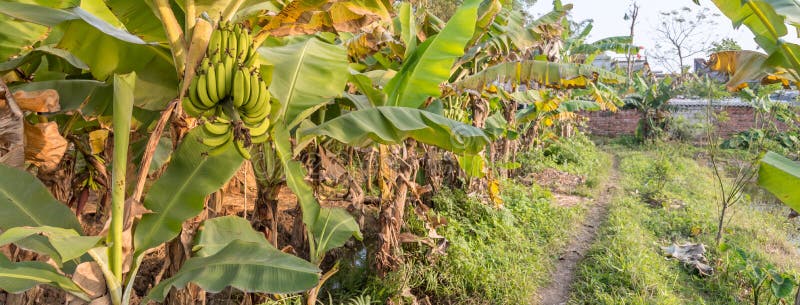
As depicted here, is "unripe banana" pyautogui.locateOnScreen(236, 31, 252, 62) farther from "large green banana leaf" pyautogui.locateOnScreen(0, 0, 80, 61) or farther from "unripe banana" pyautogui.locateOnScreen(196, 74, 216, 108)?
"large green banana leaf" pyautogui.locateOnScreen(0, 0, 80, 61)

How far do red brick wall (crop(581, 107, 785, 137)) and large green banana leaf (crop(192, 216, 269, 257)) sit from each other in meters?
16.7

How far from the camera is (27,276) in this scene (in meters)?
1.73

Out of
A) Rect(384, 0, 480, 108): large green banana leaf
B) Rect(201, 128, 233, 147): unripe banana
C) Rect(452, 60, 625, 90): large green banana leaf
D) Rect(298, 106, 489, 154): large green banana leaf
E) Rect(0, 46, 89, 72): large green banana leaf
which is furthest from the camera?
Rect(452, 60, 625, 90): large green banana leaf

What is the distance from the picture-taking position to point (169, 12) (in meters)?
1.94

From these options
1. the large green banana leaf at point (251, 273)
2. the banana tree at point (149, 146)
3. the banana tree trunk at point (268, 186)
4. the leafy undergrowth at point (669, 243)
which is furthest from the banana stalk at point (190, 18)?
the leafy undergrowth at point (669, 243)

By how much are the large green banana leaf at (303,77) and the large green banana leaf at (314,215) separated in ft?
0.46

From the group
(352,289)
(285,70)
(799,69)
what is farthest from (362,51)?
(799,69)

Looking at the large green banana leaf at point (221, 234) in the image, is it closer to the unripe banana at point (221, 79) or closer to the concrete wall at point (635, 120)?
the unripe banana at point (221, 79)

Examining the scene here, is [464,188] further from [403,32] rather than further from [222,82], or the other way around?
[222,82]

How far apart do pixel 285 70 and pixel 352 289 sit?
230cm

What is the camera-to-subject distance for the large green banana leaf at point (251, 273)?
189 centimetres

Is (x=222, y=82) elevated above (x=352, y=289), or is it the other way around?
(x=222, y=82)

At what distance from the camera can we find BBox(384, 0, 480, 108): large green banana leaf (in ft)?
11.2

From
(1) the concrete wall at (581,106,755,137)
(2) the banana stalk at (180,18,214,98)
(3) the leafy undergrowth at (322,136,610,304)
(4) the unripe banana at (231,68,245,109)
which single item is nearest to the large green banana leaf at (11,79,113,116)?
(2) the banana stalk at (180,18,214,98)
